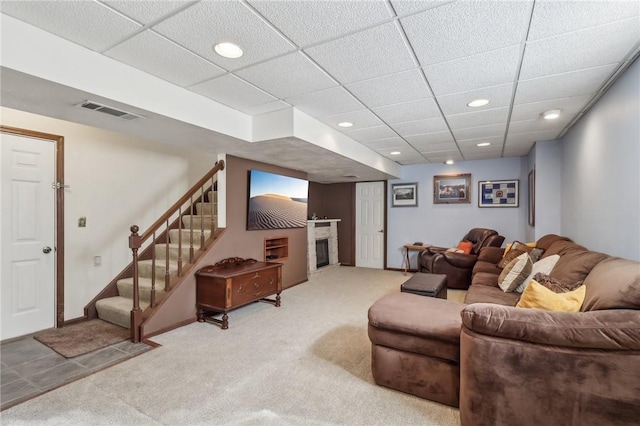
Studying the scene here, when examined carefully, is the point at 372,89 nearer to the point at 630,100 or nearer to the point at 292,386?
the point at 630,100

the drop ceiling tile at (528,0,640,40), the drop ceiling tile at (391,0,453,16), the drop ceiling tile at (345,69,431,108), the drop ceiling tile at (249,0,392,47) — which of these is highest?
the drop ceiling tile at (249,0,392,47)

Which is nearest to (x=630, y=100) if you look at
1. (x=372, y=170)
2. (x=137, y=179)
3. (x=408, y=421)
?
(x=408, y=421)

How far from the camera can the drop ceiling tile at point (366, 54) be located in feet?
6.17

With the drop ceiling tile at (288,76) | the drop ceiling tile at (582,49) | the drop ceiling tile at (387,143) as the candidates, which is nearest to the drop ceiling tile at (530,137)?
the drop ceiling tile at (387,143)

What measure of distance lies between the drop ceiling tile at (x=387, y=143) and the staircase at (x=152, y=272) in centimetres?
222

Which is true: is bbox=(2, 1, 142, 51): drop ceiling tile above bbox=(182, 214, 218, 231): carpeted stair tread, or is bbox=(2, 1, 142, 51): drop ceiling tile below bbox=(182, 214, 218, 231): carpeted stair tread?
above

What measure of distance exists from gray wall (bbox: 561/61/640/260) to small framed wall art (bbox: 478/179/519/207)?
2140 mm

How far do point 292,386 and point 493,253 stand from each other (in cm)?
410

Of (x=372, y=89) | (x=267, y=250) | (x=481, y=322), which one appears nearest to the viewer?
(x=481, y=322)

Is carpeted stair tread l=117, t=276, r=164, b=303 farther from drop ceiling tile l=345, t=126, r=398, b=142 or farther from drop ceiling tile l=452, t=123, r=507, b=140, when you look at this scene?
drop ceiling tile l=452, t=123, r=507, b=140

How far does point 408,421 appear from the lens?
1.82 metres

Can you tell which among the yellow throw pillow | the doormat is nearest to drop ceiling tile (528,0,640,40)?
the yellow throw pillow

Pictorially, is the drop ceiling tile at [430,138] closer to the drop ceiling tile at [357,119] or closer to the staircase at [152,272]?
the drop ceiling tile at [357,119]

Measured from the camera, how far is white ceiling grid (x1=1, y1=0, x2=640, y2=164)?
5.38ft
